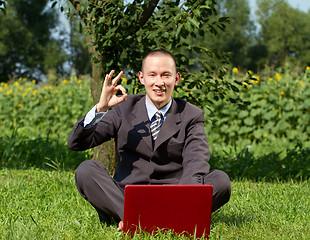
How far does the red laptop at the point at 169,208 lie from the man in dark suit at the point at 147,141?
7.2 inches

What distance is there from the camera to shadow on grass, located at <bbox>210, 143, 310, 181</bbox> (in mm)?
4203

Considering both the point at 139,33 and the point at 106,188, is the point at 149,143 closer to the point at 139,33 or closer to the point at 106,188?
the point at 106,188

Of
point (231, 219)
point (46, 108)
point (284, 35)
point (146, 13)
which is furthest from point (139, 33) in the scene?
point (284, 35)

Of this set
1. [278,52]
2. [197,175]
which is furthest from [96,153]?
[278,52]

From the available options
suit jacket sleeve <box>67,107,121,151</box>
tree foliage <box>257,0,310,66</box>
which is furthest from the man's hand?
tree foliage <box>257,0,310,66</box>

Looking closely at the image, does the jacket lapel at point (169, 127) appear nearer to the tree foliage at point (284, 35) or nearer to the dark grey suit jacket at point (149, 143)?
the dark grey suit jacket at point (149, 143)

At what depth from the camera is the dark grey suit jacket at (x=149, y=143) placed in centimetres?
239

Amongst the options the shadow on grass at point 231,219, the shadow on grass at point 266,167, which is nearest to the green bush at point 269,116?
the shadow on grass at point 266,167

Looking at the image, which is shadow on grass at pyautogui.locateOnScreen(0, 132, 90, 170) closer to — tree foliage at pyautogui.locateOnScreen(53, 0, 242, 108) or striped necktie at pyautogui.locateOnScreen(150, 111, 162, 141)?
tree foliage at pyautogui.locateOnScreen(53, 0, 242, 108)

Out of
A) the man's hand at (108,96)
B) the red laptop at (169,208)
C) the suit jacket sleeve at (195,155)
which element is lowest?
the red laptop at (169,208)

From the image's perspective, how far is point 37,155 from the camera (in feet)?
15.6

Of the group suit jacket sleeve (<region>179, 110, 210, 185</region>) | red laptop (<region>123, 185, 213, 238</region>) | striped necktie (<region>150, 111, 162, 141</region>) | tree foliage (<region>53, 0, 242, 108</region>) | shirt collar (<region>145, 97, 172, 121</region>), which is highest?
tree foliage (<region>53, 0, 242, 108</region>)

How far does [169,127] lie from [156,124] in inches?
3.5

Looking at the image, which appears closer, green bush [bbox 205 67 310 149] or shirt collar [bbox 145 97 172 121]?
shirt collar [bbox 145 97 172 121]
